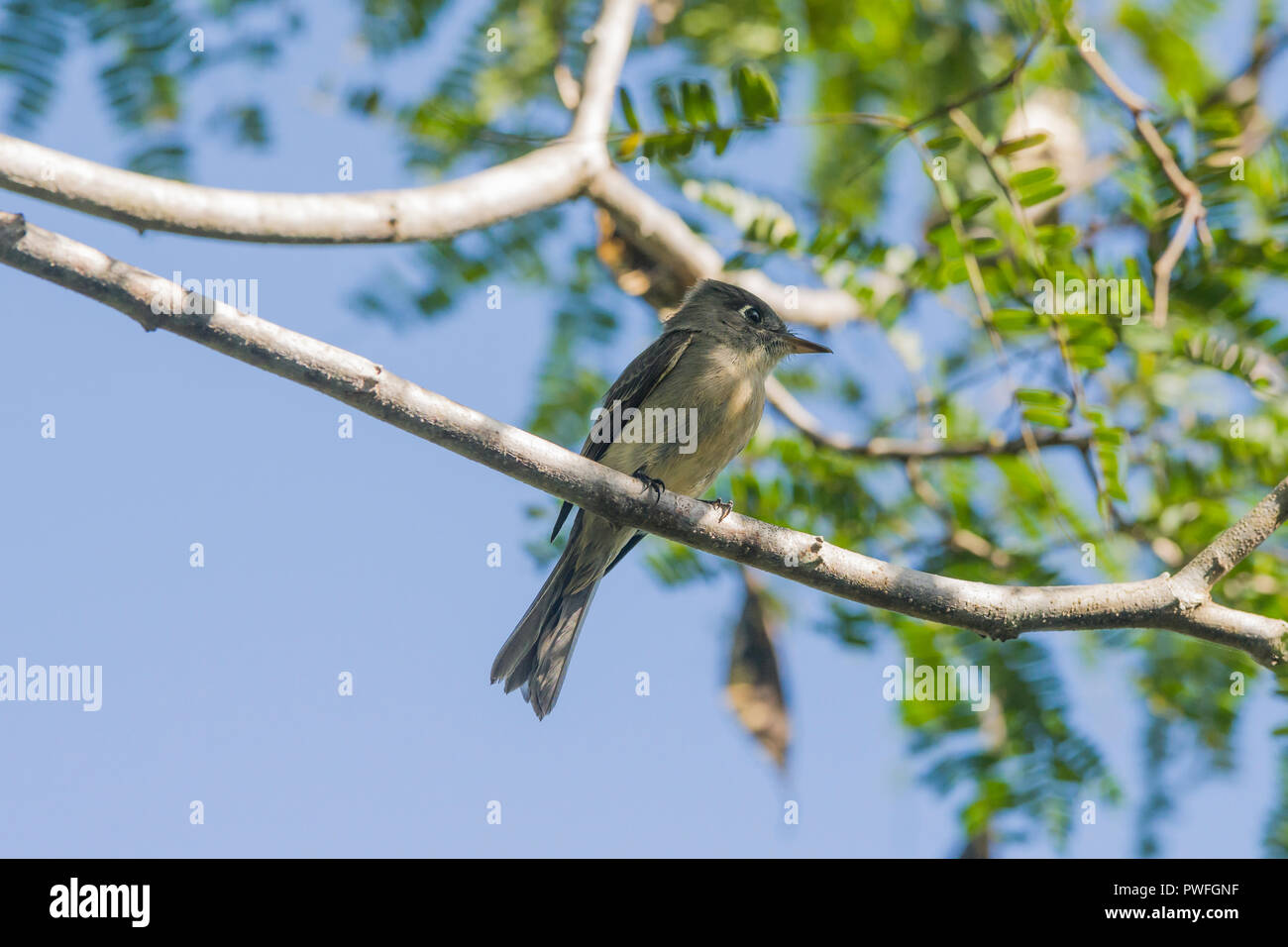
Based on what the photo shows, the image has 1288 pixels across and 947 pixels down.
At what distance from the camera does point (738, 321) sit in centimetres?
583

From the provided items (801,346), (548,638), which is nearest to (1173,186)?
(801,346)

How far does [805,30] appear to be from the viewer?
6.39 m

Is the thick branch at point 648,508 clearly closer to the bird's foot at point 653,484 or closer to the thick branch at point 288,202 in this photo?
the bird's foot at point 653,484

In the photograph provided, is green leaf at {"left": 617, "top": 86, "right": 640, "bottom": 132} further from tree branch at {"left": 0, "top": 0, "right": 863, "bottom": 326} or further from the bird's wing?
the bird's wing

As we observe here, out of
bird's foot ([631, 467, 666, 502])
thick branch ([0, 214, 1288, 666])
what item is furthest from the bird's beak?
thick branch ([0, 214, 1288, 666])

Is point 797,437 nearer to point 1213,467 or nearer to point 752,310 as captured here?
point 752,310

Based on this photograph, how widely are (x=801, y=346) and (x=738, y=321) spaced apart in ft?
1.16

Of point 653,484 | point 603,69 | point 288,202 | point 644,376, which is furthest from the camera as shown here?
point 644,376

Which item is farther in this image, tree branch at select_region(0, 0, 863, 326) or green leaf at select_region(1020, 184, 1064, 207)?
green leaf at select_region(1020, 184, 1064, 207)

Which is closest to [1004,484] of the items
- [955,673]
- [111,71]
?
[955,673]

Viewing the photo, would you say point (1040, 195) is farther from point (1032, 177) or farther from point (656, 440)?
point (656, 440)

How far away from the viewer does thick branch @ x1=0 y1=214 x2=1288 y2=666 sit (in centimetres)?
306

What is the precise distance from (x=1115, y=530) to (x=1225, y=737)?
1220 millimetres

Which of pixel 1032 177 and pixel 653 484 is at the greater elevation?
pixel 1032 177
